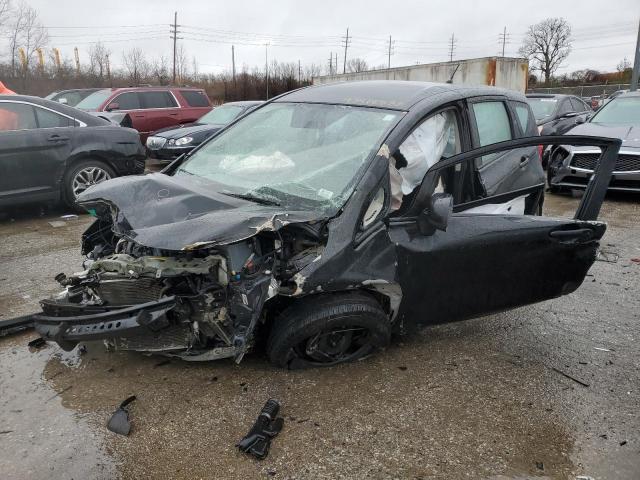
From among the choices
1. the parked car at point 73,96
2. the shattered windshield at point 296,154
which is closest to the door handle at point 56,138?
the shattered windshield at point 296,154

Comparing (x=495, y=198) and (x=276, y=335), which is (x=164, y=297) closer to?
(x=276, y=335)

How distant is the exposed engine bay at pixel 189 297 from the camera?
2.60 m

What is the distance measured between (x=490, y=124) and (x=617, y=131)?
19.6 ft

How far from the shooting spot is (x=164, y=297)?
2.64 metres

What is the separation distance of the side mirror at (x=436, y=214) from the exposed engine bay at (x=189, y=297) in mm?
618

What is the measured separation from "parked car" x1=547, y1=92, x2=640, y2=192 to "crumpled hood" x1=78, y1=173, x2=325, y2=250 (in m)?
5.77

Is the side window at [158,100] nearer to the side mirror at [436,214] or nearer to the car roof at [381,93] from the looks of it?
the car roof at [381,93]

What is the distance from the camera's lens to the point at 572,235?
10.9ft

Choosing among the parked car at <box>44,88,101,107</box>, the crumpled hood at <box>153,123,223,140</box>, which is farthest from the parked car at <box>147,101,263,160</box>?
the parked car at <box>44,88,101,107</box>

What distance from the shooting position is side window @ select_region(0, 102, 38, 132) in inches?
247

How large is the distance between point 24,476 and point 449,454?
1966mm

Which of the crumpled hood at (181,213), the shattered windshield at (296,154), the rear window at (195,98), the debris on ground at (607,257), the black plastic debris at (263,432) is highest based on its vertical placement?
the rear window at (195,98)

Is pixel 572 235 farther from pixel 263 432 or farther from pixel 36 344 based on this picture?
pixel 36 344

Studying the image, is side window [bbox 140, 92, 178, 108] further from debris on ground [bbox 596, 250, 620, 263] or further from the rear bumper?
the rear bumper
